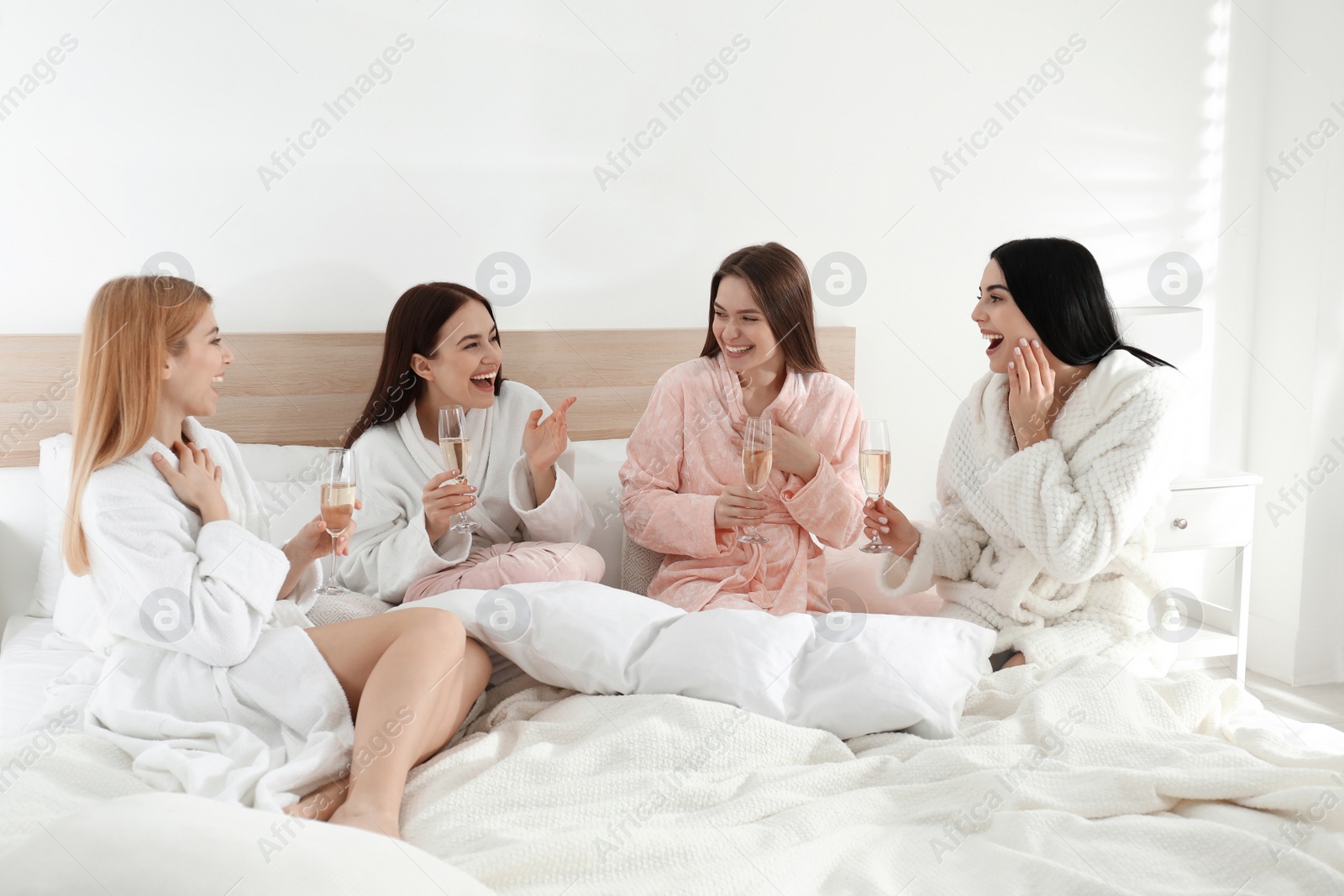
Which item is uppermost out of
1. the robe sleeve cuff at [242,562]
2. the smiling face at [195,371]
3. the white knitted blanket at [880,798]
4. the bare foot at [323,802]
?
the smiling face at [195,371]

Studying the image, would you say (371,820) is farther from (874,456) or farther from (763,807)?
(874,456)

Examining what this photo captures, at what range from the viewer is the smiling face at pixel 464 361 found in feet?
7.03

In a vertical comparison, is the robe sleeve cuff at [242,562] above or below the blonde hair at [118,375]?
below

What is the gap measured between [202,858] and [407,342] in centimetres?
141

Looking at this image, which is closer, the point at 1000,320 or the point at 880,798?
the point at 880,798

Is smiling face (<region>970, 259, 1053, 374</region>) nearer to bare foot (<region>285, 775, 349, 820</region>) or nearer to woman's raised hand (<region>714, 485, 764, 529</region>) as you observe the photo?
woman's raised hand (<region>714, 485, 764, 529</region>)

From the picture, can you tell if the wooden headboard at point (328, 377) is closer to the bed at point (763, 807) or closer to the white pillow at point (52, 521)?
the white pillow at point (52, 521)

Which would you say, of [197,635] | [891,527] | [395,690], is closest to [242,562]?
[197,635]

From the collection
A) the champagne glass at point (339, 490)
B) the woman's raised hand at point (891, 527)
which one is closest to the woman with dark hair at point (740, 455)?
the woman's raised hand at point (891, 527)

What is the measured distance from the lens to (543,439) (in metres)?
2.08

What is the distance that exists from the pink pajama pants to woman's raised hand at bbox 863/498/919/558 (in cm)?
57

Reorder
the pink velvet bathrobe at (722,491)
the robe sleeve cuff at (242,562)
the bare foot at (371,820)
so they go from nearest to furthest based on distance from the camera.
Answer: the bare foot at (371,820)
the robe sleeve cuff at (242,562)
the pink velvet bathrobe at (722,491)

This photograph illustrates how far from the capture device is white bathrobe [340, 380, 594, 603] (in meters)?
2.00

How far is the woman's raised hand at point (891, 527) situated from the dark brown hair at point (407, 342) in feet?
3.04
